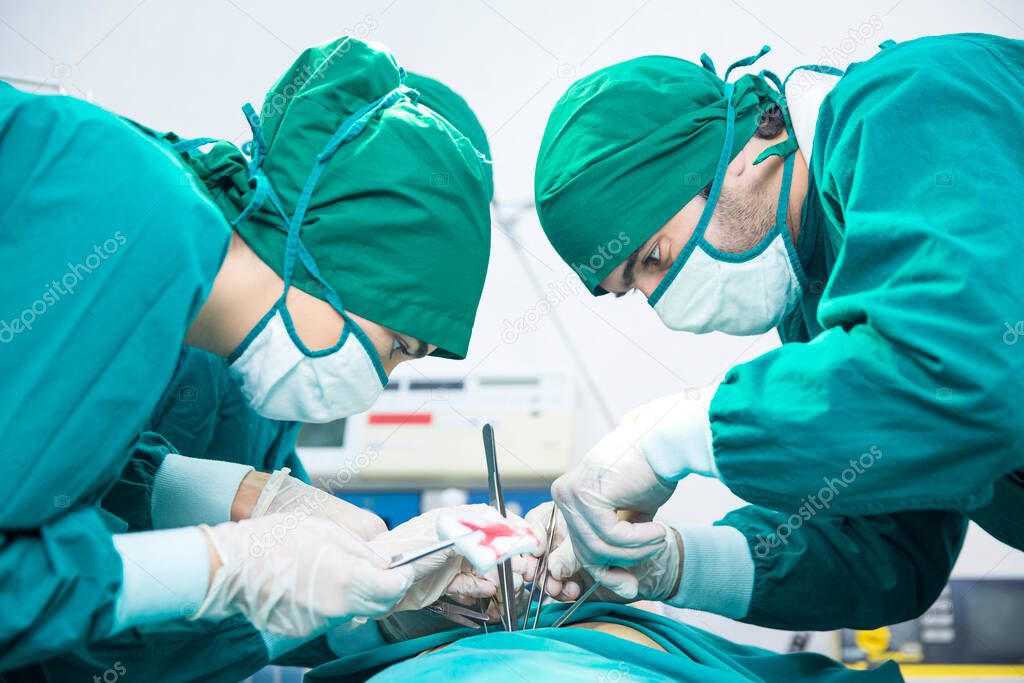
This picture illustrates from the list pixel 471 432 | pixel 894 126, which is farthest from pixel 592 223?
pixel 471 432

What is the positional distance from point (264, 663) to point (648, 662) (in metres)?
0.74

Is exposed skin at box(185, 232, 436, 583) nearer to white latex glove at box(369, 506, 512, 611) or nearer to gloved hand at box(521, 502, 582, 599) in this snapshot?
white latex glove at box(369, 506, 512, 611)

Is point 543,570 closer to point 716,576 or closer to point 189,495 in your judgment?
point 716,576

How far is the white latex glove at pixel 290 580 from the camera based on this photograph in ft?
4.44

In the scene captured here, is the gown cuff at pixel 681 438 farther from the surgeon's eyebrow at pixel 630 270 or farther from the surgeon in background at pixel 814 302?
the surgeon's eyebrow at pixel 630 270

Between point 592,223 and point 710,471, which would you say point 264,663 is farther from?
point 592,223

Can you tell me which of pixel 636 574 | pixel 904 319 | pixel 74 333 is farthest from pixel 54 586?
pixel 904 319

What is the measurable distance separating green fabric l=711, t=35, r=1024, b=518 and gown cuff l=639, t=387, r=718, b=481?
0.28 ft

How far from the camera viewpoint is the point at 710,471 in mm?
1568

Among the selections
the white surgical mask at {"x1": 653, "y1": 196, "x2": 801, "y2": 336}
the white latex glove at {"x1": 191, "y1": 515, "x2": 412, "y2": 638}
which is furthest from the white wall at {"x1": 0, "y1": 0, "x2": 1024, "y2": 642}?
the white latex glove at {"x1": 191, "y1": 515, "x2": 412, "y2": 638}

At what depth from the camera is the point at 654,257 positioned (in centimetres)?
184

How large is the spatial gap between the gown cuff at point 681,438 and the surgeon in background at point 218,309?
403 millimetres

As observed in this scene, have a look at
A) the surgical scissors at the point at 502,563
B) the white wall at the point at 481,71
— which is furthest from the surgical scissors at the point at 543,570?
the white wall at the point at 481,71

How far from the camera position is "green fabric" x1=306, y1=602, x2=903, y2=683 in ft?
4.36
